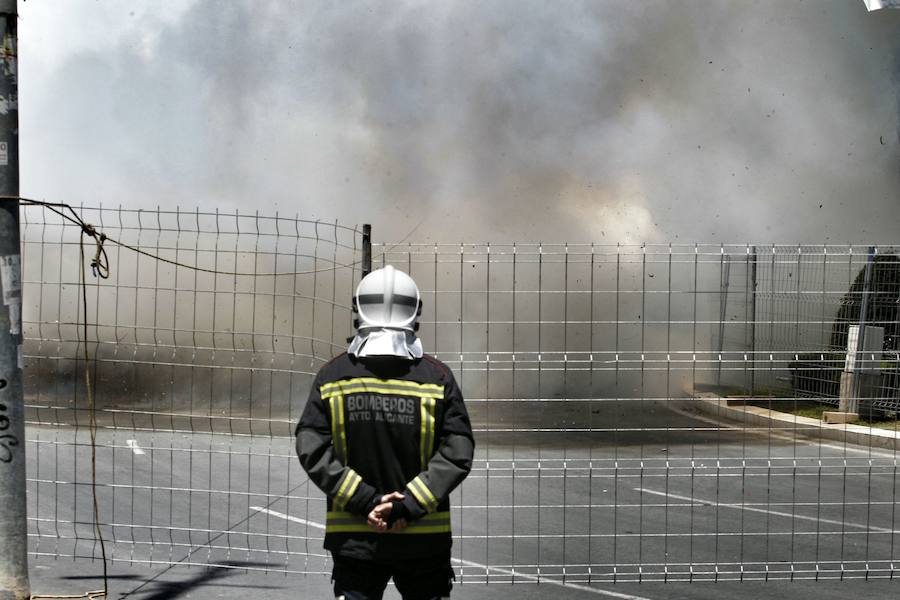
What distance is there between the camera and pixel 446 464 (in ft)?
13.0

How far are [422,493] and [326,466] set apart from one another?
1.11ft

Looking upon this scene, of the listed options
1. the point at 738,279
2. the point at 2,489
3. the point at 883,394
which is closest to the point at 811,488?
the point at 883,394

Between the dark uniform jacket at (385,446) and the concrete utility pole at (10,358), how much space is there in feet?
7.08

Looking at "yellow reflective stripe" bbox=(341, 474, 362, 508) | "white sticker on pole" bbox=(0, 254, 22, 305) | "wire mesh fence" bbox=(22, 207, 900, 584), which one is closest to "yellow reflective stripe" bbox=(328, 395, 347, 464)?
"yellow reflective stripe" bbox=(341, 474, 362, 508)

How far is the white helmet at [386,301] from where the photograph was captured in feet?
13.2

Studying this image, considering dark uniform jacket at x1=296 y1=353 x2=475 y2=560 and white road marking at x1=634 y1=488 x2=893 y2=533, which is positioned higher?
dark uniform jacket at x1=296 y1=353 x2=475 y2=560

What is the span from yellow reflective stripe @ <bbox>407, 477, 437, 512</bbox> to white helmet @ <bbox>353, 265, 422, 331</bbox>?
533 mm

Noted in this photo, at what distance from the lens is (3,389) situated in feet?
18.1

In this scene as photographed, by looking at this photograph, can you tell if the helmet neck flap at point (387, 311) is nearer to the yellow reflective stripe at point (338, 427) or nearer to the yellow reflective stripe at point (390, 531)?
the yellow reflective stripe at point (338, 427)

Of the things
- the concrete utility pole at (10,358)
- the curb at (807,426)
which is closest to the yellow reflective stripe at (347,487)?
the concrete utility pole at (10,358)

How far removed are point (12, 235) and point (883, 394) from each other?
29.9 ft

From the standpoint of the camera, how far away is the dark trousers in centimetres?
405

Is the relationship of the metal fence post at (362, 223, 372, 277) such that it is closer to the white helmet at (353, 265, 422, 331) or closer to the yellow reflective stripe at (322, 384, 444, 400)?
the white helmet at (353, 265, 422, 331)

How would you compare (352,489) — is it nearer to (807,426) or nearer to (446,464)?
(446,464)
